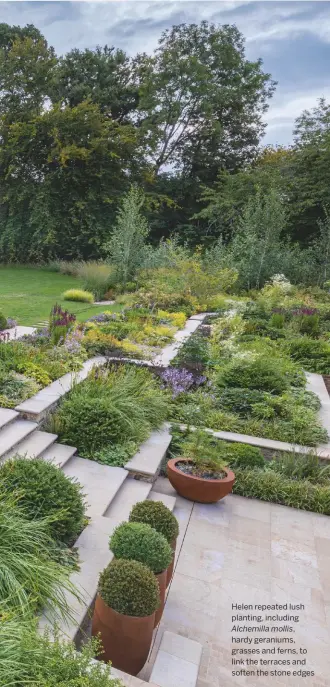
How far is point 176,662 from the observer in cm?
203

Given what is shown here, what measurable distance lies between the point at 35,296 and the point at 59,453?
306 inches

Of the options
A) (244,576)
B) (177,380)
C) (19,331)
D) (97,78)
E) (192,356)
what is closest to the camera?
(244,576)

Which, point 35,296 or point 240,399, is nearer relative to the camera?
point 240,399

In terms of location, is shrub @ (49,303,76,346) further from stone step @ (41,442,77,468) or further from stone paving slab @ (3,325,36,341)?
stone step @ (41,442,77,468)

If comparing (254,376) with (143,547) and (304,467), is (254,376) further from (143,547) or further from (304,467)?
(143,547)

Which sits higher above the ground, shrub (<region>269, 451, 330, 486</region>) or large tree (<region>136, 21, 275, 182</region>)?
large tree (<region>136, 21, 275, 182</region>)

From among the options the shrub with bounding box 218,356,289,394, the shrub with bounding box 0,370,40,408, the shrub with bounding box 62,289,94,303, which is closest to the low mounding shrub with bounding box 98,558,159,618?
the shrub with bounding box 0,370,40,408

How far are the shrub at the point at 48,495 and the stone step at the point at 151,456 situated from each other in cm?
94

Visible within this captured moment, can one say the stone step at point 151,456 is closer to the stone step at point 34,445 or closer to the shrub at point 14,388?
the stone step at point 34,445

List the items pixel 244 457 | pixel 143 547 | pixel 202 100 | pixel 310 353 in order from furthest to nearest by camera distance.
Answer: pixel 202 100 → pixel 310 353 → pixel 244 457 → pixel 143 547

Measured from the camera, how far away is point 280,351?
7211 millimetres

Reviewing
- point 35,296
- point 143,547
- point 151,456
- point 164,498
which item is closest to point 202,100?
point 35,296

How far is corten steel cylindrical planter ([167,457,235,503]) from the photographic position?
3.48m

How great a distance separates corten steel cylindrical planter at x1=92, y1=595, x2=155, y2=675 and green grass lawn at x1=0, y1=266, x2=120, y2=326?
592 centimetres
